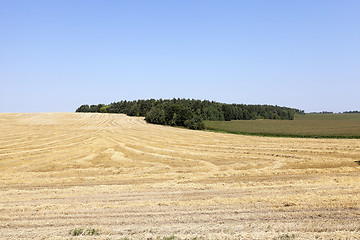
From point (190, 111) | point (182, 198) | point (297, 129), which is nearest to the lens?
point (182, 198)

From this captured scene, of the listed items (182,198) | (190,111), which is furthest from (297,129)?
(182,198)

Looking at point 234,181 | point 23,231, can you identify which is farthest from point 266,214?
point 23,231

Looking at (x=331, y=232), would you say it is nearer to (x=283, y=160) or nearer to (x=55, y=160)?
(x=283, y=160)

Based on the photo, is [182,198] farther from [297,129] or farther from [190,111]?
[190,111]

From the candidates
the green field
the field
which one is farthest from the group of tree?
the field

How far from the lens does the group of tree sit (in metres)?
90.8

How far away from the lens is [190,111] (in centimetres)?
9156

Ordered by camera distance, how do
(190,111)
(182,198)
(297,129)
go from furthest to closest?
(190,111) → (297,129) → (182,198)

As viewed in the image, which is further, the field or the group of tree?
the group of tree

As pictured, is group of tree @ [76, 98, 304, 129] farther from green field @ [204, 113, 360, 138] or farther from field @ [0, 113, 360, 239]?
field @ [0, 113, 360, 239]

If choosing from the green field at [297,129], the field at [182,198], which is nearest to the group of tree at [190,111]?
the green field at [297,129]

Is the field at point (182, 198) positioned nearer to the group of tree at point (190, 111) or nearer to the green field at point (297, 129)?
the green field at point (297, 129)

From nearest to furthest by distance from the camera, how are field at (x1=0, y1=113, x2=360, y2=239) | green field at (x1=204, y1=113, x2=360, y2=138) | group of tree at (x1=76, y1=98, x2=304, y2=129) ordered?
field at (x1=0, y1=113, x2=360, y2=239) < green field at (x1=204, y1=113, x2=360, y2=138) < group of tree at (x1=76, y1=98, x2=304, y2=129)

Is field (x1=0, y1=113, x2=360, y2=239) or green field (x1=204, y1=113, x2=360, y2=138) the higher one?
green field (x1=204, y1=113, x2=360, y2=138)
